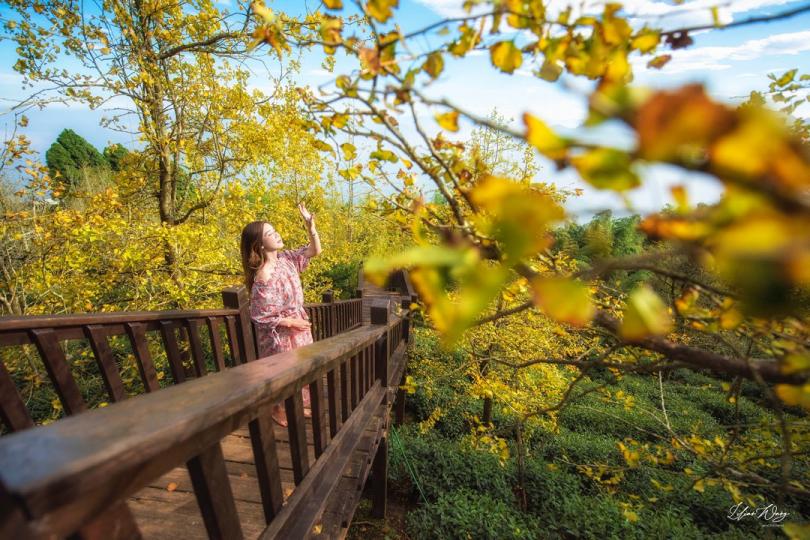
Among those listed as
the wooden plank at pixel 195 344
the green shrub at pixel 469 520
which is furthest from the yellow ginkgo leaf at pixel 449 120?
the green shrub at pixel 469 520

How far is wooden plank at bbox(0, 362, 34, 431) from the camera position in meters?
1.46

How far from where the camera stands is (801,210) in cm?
29

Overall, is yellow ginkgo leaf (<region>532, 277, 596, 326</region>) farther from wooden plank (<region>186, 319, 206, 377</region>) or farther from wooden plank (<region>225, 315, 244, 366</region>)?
wooden plank (<region>225, 315, 244, 366</region>)

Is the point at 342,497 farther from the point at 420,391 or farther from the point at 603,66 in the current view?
the point at 420,391

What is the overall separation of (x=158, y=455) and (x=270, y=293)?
103 inches

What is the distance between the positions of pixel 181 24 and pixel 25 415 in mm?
6038

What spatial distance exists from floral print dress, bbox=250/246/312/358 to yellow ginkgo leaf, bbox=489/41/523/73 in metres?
2.71

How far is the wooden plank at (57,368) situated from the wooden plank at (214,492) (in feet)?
4.30

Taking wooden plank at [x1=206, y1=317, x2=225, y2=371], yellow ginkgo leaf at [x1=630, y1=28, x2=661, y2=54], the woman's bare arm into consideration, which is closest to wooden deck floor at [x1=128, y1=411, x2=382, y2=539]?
wooden plank at [x1=206, y1=317, x2=225, y2=371]

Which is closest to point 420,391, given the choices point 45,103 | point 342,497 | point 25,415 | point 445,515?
point 445,515

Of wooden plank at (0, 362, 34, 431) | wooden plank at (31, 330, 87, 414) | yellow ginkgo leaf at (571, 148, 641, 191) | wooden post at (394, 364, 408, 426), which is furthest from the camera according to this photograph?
wooden post at (394, 364, 408, 426)

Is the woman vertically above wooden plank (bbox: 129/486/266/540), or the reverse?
the woman

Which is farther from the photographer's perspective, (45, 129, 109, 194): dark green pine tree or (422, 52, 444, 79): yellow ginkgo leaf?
(45, 129, 109, 194): dark green pine tree

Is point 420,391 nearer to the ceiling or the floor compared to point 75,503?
nearer to the floor
